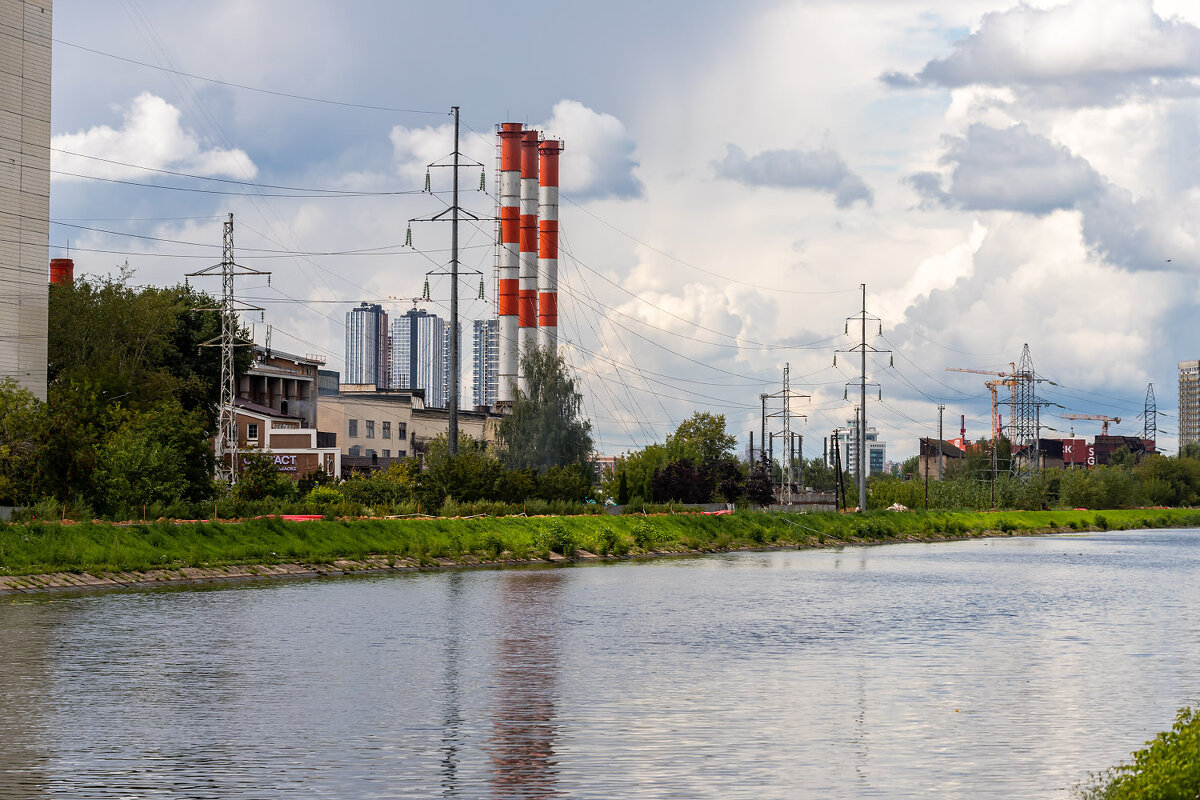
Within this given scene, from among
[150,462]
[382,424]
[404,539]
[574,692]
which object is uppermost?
[382,424]

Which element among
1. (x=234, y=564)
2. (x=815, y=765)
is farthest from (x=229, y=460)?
(x=815, y=765)

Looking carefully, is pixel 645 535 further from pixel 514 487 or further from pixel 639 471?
pixel 639 471

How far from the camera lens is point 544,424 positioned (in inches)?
4227

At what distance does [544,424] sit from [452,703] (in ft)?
284

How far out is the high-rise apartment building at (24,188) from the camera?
A: 221ft

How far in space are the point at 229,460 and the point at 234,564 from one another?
1455 inches

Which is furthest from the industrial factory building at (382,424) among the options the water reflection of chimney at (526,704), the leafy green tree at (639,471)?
the water reflection of chimney at (526,704)

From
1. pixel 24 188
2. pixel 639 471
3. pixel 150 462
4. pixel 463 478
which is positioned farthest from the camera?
pixel 639 471

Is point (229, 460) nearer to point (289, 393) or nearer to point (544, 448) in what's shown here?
point (544, 448)

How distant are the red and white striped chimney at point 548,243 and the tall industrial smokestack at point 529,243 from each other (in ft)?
1.95

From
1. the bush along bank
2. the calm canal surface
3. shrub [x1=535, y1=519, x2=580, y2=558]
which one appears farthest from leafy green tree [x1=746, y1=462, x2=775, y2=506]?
the calm canal surface

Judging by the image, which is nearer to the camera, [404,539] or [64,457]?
[64,457]

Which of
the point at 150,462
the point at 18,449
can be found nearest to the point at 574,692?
the point at 150,462

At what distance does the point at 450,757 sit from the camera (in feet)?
53.4
